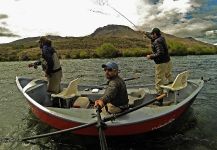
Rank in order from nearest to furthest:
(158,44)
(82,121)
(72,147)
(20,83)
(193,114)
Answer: (82,121)
(72,147)
(158,44)
(193,114)
(20,83)

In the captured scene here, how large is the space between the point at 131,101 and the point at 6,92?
1306 cm

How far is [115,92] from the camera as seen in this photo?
8.45 m

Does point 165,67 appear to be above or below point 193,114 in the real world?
above

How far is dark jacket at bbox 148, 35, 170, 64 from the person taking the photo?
11406 mm

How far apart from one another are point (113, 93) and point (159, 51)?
3.74m

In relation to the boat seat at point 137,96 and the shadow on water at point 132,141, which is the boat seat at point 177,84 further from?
the shadow on water at point 132,141

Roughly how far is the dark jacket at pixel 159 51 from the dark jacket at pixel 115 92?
317cm

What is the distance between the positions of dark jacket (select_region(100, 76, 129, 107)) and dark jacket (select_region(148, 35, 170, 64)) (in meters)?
3.17

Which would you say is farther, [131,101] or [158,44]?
[158,44]

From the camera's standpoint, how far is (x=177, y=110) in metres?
10.0

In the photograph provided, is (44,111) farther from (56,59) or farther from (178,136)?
(178,136)

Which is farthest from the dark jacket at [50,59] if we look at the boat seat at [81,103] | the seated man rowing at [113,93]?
the seated man rowing at [113,93]

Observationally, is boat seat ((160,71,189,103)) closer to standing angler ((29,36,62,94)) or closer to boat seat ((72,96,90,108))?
boat seat ((72,96,90,108))

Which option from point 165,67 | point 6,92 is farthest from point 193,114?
point 6,92
